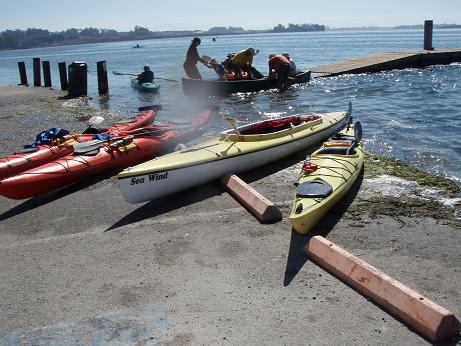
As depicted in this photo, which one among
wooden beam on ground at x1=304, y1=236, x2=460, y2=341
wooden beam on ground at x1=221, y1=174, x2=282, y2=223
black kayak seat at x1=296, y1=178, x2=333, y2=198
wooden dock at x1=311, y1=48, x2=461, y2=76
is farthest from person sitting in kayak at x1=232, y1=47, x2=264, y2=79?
wooden beam on ground at x1=304, y1=236, x2=460, y2=341

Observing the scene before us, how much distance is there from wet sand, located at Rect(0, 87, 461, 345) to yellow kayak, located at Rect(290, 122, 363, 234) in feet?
0.90

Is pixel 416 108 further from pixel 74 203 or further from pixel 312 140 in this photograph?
pixel 74 203

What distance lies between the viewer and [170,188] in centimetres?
714

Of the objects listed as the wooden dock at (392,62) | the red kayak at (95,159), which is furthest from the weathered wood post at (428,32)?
the red kayak at (95,159)

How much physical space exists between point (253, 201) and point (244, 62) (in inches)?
553

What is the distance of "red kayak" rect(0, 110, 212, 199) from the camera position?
7285 mm

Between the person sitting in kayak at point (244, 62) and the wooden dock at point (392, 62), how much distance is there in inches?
202

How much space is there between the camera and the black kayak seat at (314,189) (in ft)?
19.6

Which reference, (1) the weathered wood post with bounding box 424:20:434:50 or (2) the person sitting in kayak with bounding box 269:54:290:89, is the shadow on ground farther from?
(1) the weathered wood post with bounding box 424:20:434:50

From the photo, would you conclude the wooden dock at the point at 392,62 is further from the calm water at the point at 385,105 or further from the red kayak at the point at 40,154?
the red kayak at the point at 40,154

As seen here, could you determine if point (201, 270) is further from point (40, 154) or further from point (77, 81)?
point (77, 81)

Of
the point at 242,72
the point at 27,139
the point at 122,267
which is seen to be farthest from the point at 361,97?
the point at 122,267

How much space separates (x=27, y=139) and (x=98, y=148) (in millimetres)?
3928

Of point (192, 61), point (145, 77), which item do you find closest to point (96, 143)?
point (192, 61)
